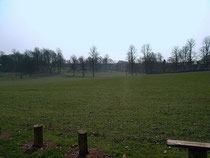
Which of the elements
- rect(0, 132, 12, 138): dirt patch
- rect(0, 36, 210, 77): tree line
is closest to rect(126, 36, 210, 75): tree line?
rect(0, 36, 210, 77): tree line

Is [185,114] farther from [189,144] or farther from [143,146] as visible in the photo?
[189,144]

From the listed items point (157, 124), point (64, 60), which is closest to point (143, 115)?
point (157, 124)

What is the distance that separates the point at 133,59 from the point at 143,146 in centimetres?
6954

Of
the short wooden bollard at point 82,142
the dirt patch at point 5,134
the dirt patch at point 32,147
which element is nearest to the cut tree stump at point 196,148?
the short wooden bollard at point 82,142

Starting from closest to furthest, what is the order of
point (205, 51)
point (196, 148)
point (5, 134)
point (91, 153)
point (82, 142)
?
1. point (196, 148)
2. point (82, 142)
3. point (91, 153)
4. point (5, 134)
5. point (205, 51)

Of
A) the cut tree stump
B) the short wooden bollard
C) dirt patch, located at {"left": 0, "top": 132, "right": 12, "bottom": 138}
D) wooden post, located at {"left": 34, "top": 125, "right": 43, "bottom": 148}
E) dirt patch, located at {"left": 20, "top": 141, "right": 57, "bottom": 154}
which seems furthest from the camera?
dirt patch, located at {"left": 0, "top": 132, "right": 12, "bottom": 138}

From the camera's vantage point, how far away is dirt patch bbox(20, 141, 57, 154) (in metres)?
4.47

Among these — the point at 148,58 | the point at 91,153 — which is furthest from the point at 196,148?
the point at 148,58

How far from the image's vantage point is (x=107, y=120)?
283 inches

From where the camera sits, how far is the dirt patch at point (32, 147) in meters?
4.47

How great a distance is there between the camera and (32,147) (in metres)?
4.66

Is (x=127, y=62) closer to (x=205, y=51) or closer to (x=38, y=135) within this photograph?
(x=205, y=51)

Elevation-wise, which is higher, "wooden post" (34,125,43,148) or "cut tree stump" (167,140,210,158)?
"cut tree stump" (167,140,210,158)

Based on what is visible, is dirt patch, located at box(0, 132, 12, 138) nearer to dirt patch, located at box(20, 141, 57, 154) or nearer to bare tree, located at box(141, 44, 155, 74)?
dirt patch, located at box(20, 141, 57, 154)
